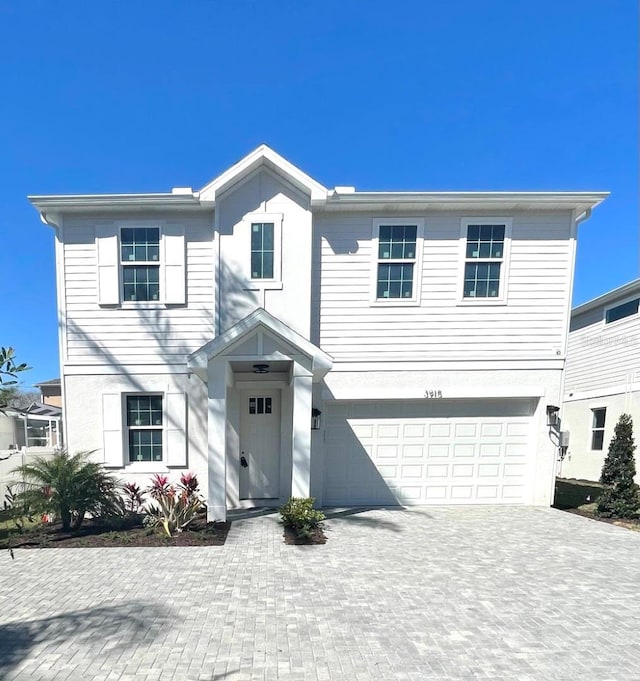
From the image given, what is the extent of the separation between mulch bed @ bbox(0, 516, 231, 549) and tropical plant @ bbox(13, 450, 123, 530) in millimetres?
295

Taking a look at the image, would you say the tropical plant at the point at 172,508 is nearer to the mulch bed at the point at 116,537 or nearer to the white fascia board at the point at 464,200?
the mulch bed at the point at 116,537

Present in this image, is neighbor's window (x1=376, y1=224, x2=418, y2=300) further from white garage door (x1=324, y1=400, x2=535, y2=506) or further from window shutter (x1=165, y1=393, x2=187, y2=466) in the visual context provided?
window shutter (x1=165, y1=393, x2=187, y2=466)

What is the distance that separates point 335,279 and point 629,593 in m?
6.34

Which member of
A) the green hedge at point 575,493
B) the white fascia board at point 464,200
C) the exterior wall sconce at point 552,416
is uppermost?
the white fascia board at point 464,200

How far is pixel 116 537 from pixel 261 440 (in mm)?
2986

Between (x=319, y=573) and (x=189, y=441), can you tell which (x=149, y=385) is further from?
(x=319, y=573)

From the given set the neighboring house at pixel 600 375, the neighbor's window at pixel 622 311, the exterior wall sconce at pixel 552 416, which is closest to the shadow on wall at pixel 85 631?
the exterior wall sconce at pixel 552 416

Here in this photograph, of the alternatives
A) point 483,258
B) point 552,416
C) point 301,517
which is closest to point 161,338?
point 301,517

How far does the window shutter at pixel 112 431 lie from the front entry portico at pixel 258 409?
210 centimetres

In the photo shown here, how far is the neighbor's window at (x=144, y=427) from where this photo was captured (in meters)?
7.37

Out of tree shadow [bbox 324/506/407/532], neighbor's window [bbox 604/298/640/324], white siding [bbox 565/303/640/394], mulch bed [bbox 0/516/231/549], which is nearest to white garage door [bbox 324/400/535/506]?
tree shadow [bbox 324/506/407/532]

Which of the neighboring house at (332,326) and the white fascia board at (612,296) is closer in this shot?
the neighboring house at (332,326)

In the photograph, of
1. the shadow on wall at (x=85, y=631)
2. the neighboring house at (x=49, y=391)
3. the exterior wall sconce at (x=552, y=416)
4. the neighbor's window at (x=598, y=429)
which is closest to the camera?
the shadow on wall at (x=85, y=631)

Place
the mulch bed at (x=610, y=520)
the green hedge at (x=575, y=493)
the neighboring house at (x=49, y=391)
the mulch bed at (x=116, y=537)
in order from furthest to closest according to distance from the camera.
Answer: the neighboring house at (x=49, y=391) < the green hedge at (x=575, y=493) < the mulch bed at (x=610, y=520) < the mulch bed at (x=116, y=537)
